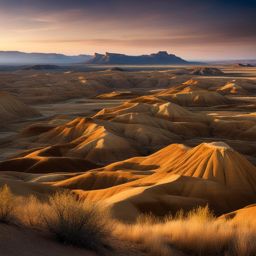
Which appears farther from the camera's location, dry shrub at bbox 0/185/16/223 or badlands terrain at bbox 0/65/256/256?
badlands terrain at bbox 0/65/256/256

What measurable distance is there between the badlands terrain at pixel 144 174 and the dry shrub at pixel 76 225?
212mm

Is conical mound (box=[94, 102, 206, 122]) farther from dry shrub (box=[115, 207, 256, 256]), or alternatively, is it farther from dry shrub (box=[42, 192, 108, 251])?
dry shrub (box=[42, 192, 108, 251])

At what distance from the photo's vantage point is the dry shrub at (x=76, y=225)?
9750 millimetres

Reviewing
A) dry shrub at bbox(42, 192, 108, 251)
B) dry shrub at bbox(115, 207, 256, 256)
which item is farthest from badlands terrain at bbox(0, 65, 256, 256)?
dry shrub at bbox(42, 192, 108, 251)

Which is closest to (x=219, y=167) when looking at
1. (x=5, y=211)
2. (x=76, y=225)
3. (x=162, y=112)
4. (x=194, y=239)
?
(x=194, y=239)

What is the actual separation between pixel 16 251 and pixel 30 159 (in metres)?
43.5

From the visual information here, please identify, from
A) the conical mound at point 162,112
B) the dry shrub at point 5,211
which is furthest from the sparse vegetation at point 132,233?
the conical mound at point 162,112

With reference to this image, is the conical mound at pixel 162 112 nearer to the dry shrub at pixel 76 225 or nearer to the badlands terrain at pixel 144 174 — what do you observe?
the badlands terrain at pixel 144 174

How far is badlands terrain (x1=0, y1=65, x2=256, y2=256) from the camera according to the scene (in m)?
10.7

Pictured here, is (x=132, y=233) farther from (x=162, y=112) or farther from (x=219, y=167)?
(x=162, y=112)

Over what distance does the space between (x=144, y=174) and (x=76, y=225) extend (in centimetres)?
2652

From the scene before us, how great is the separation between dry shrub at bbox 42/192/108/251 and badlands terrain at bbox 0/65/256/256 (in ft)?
0.69

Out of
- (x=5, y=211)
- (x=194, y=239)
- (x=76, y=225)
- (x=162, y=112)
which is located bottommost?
(x=162, y=112)

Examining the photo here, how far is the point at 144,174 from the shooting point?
36250mm
